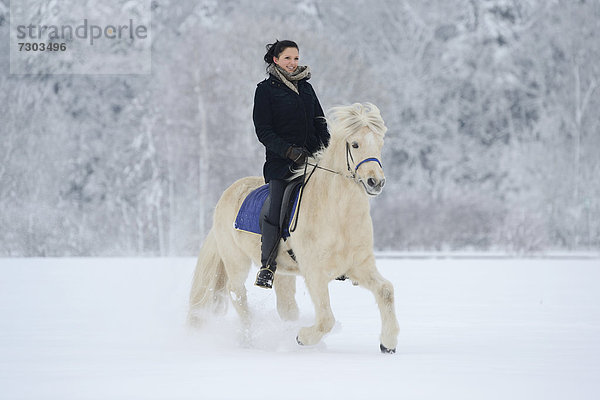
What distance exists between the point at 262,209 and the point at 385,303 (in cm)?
144

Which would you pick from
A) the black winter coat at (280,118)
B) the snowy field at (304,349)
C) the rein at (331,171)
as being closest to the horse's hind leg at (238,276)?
the snowy field at (304,349)

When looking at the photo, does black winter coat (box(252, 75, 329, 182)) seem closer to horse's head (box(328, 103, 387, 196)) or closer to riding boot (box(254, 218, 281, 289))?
riding boot (box(254, 218, 281, 289))

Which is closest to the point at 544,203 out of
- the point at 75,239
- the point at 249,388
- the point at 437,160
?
the point at 437,160

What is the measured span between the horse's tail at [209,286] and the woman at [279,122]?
1237 millimetres

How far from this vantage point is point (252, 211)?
727 centimetres

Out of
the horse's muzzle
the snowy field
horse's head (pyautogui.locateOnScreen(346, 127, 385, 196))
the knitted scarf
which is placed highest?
the knitted scarf

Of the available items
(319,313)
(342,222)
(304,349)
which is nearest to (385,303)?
(319,313)

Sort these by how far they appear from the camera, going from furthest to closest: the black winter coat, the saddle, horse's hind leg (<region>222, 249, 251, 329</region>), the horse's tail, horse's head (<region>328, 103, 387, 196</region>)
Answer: the horse's tail < horse's hind leg (<region>222, 249, 251, 329</region>) < the black winter coat < the saddle < horse's head (<region>328, 103, 387, 196</region>)

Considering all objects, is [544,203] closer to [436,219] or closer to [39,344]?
[436,219]

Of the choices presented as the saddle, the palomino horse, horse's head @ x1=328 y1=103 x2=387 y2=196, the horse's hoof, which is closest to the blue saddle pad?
the saddle

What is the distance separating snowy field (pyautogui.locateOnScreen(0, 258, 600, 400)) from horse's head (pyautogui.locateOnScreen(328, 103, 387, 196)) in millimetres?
1378

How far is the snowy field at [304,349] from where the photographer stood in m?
4.86

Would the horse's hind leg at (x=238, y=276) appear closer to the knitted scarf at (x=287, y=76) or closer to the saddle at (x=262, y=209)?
the saddle at (x=262, y=209)

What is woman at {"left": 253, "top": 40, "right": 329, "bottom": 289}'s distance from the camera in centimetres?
682
